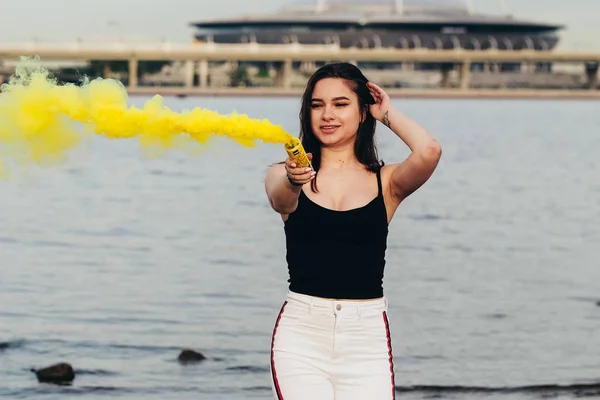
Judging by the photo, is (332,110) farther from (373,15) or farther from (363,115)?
(373,15)

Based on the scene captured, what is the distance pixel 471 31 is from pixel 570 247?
160m

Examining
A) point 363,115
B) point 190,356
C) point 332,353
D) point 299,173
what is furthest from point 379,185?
point 190,356

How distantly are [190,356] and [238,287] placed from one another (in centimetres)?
641

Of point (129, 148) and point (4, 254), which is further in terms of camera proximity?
point (129, 148)

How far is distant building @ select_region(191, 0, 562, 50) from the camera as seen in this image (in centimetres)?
18288

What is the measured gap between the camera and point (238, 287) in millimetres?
22359

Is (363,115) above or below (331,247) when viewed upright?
above

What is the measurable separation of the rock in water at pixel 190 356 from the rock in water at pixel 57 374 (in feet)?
4.84

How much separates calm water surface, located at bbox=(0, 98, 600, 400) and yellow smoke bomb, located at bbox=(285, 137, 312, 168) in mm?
454

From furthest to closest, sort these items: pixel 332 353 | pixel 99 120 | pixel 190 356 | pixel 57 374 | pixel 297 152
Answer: pixel 190 356, pixel 57 374, pixel 332 353, pixel 99 120, pixel 297 152

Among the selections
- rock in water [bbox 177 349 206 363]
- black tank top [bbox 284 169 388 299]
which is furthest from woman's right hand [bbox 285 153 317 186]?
rock in water [bbox 177 349 206 363]

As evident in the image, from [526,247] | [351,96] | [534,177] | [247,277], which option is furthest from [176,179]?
[351,96]

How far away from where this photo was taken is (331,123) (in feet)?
21.4

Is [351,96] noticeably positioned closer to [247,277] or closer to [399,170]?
[399,170]
